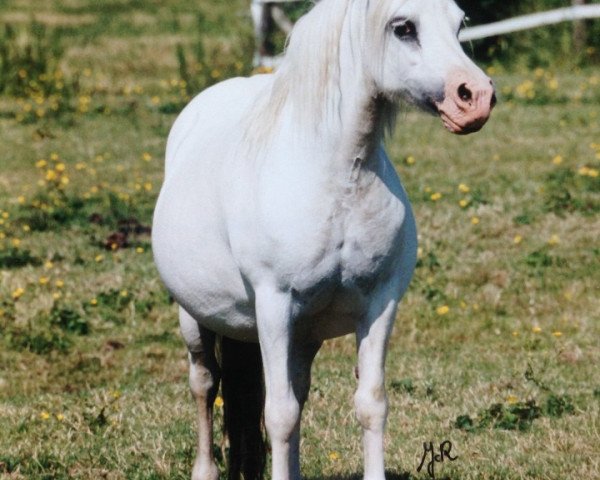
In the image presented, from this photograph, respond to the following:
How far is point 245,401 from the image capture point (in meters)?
4.99

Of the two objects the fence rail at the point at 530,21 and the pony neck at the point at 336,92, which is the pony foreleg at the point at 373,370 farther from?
the fence rail at the point at 530,21

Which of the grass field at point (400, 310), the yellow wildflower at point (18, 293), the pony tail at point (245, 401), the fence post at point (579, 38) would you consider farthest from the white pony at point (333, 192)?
the fence post at point (579, 38)

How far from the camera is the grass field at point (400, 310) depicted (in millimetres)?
5574

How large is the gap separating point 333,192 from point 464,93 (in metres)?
0.55

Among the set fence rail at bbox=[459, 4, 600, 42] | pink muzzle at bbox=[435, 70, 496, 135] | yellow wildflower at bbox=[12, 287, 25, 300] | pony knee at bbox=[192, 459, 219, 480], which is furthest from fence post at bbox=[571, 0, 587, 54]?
pink muzzle at bbox=[435, 70, 496, 135]

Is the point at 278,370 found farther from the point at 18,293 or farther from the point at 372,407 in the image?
the point at 18,293

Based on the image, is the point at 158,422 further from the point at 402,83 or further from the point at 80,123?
the point at 80,123

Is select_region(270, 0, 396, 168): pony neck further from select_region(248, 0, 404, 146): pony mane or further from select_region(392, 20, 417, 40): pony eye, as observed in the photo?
select_region(392, 20, 417, 40): pony eye

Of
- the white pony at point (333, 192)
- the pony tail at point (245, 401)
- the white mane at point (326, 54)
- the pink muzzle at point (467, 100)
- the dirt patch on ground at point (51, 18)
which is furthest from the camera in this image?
the dirt patch on ground at point (51, 18)

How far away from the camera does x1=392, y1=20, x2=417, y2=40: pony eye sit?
3707mm

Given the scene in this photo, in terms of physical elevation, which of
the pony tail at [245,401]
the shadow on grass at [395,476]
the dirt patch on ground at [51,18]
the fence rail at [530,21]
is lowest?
the shadow on grass at [395,476]

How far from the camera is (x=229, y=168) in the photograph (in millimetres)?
4273

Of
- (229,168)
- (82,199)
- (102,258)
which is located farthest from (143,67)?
(229,168)

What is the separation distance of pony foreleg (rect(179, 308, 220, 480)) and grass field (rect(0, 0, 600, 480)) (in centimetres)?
29
